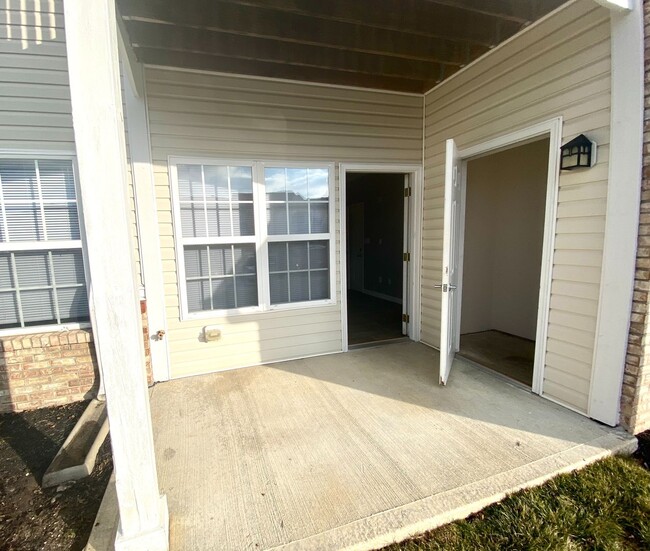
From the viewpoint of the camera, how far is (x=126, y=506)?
1483 millimetres

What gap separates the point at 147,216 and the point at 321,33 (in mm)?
2254

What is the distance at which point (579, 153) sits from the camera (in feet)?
7.93

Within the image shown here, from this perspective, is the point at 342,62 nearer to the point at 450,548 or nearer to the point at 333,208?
the point at 333,208

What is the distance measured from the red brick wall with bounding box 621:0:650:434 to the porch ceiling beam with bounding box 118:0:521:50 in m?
1.14

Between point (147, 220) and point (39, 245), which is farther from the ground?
point (147, 220)

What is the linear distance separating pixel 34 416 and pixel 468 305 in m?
4.93

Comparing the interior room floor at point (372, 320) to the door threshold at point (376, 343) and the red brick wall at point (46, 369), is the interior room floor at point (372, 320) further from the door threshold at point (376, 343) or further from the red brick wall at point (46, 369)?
the red brick wall at point (46, 369)

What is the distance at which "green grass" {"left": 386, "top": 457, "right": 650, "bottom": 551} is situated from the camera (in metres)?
1.58

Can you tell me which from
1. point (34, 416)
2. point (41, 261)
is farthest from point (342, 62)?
point (34, 416)

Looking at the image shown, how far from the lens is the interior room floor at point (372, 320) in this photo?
4691 mm

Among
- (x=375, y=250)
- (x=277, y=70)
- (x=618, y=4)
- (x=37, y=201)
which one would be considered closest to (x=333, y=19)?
(x=277, y=70)

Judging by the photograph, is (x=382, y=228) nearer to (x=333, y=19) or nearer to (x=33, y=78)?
(x=333, y=19)

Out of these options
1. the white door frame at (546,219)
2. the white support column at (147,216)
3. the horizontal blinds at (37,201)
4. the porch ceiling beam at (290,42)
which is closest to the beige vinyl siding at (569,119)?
the white door frame at (546,219)

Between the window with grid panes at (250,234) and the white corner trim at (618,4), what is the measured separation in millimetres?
2487
